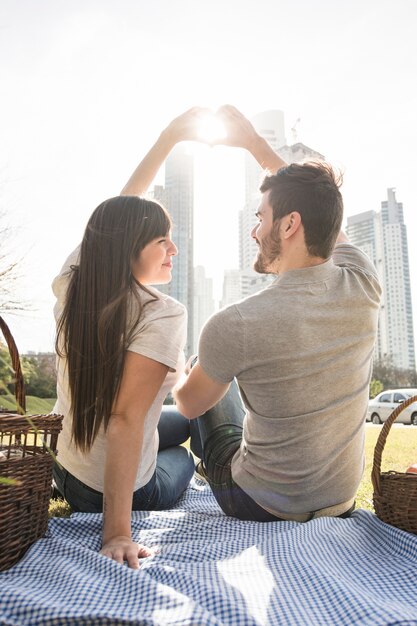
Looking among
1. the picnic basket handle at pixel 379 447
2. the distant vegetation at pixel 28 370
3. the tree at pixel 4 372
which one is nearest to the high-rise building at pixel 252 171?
the distant vegetation at pixel 28 370

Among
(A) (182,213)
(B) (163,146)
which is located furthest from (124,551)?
(A) (182,213)

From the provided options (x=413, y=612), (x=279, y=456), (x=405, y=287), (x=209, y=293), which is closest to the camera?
(x=413, y=612)

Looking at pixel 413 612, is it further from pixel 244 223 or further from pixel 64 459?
pixel 244 223

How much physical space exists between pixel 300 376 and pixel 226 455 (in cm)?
49

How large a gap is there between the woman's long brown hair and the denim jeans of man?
1.51 ft

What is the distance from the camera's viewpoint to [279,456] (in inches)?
57.2

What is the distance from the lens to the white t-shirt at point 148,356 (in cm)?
144

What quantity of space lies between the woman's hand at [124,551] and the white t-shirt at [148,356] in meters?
0.38

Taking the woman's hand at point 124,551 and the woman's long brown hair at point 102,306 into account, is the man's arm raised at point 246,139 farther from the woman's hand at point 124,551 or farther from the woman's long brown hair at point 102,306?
the woman's hand at point 124,551

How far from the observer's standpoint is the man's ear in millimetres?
1594

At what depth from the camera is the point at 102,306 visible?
5.02 feet

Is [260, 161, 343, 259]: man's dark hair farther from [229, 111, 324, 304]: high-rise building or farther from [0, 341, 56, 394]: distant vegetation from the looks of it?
[229, 111, 324, 304]: high-rise building

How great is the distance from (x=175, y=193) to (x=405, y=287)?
25.8 metres

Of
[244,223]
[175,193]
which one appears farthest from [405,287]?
[175,193]
